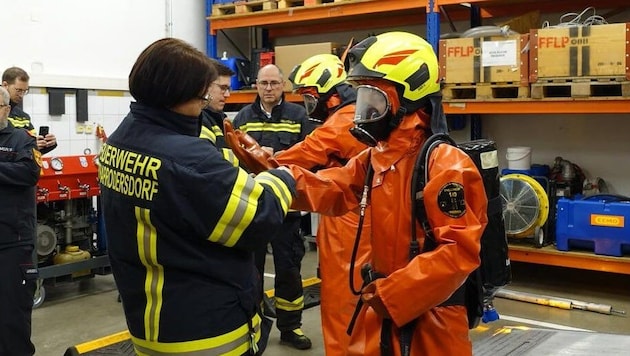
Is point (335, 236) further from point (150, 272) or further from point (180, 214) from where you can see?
point (180, 214)

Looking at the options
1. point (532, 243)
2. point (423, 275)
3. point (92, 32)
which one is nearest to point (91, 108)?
point (92, 32)

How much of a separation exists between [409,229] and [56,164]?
481cm

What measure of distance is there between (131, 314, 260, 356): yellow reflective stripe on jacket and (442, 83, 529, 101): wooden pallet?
16.3ft

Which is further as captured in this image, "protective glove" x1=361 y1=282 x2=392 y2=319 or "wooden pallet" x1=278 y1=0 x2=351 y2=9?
"wooden pallet" x1=278 y1=0 x2=351 y2=9

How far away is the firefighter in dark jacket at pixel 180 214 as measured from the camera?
196 cm

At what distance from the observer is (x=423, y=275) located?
2.20 meters

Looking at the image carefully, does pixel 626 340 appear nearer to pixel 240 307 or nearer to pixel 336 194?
pixel 336 194

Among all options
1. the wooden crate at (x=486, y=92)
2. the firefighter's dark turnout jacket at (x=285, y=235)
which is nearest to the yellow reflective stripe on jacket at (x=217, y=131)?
the firefighter's dark turnout jacket at (x=285, y=235)

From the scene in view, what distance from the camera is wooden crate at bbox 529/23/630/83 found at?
5.81 metres

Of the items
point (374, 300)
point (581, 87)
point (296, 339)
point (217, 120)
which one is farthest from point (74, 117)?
point (374, 300)

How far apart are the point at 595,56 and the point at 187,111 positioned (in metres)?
4.84

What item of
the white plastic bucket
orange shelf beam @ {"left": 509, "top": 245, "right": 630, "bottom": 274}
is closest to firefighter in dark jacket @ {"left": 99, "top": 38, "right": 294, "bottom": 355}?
orange shelf beam @ {"left": 509, "top": 245, "right": 630, "bottom": 274}

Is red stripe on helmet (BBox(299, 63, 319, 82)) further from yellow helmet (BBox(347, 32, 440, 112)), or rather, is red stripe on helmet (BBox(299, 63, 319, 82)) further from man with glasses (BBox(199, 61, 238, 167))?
yellow helmet (BBox(347, 32, 440, 112))

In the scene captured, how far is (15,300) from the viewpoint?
4.20m
